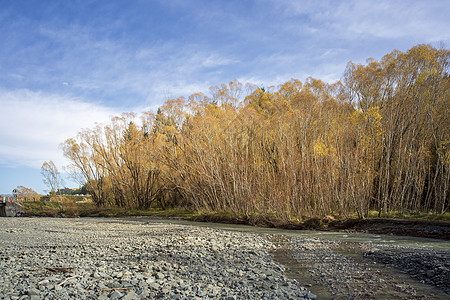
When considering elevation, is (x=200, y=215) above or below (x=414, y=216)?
below

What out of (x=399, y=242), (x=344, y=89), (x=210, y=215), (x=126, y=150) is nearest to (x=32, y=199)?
(x=126, y=150)

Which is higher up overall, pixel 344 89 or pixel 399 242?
pixel 344 89

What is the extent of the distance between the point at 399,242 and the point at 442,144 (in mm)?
7186

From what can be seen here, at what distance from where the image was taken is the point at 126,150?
31281 millimetres

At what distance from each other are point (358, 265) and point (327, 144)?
1068cm

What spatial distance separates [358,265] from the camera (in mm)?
8445

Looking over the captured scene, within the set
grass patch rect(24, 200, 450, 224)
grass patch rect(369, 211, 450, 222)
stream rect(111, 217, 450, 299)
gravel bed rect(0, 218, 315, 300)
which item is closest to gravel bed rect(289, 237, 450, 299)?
stream rect(111, 217, 450, 299)

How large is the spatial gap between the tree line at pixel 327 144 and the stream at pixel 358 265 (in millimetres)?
3679

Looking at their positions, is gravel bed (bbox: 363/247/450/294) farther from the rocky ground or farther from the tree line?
the tree line

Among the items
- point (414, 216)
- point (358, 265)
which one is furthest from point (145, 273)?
point (414, 216)

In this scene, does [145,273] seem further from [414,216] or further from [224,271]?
[414,216]

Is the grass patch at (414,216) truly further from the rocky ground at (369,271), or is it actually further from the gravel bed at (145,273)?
the gravel bed at (145,273)

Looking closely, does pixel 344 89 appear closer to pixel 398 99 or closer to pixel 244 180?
pixel 398 99

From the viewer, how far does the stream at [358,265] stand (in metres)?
6.30
